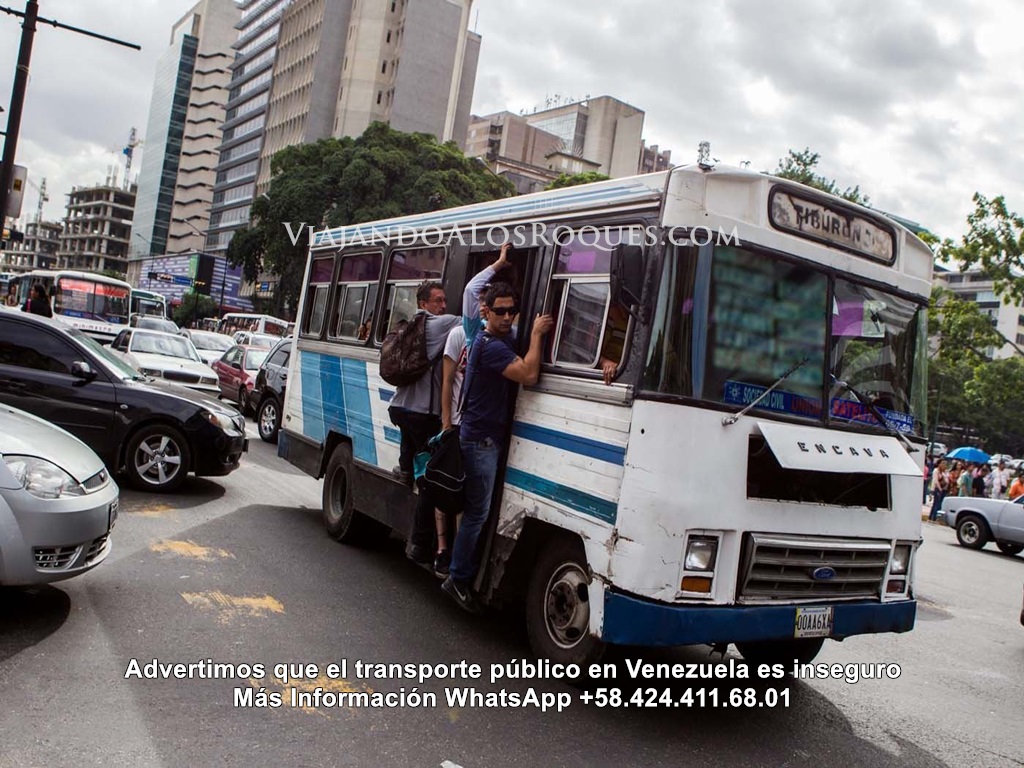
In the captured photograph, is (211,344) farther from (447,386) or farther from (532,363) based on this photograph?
(532,363)

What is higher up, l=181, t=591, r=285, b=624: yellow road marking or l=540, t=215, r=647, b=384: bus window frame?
l=540, t=215, r=647, b=384: bus window frame

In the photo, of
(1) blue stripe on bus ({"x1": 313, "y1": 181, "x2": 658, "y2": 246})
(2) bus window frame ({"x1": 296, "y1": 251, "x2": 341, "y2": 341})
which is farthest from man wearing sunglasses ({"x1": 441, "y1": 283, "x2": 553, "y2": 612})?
(2) bus window frame ({"x1": 296, "y1": 251, "x2": 341, "y2": 341})

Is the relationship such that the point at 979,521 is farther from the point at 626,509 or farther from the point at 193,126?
the point at 193,126

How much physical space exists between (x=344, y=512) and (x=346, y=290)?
2218mm

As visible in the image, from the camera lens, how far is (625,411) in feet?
15.2

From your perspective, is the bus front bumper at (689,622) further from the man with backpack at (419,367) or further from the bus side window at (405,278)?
the bus side window at (405,278)

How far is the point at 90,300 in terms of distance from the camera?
28469 millimetres

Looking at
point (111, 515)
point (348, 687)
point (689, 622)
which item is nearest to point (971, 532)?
point (689, 622)

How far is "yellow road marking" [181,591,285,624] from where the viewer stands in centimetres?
568

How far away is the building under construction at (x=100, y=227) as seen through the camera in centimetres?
16212

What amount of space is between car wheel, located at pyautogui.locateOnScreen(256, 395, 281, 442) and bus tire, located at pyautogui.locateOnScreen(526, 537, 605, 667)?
1062 cm

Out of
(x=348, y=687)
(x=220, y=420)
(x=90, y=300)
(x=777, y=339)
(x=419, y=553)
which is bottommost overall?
(x=348, y=687)

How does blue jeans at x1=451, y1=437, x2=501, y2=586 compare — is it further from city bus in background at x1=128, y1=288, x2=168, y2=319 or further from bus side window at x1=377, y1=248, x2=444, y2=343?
city bus in background at x1=128, y1=288, x2=168, y2=319

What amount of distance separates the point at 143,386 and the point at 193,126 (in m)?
142
